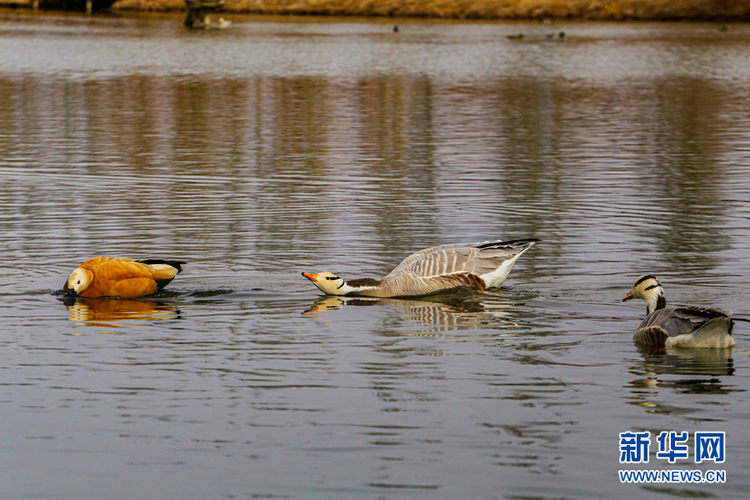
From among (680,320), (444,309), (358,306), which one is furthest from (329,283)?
(680,320)

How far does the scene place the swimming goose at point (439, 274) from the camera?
530 inches

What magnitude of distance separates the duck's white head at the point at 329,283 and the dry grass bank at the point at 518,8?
110 metres

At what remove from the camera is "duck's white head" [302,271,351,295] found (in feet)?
43.9

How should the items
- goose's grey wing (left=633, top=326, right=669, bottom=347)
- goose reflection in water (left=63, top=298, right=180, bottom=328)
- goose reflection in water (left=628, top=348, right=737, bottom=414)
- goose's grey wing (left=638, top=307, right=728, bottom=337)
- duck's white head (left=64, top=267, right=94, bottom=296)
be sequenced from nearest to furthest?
goose reflection in water (left=628, top=348, right=737, bottom=414), goose's grey wing (left=638, top=307, right=728, bottom=337), goose's grey wing (left=633, top=326, right=669, bottom=347), goose reflection in water (left=63, top=298, right=180, bottom=328), duck's white head (left=64, top=267, right=94, bottom=296)

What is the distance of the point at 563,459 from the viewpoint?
8.17 meters

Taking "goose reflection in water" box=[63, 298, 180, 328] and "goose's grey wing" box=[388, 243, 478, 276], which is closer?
"goose reflection in water" box=[63, 298, 180, 328]

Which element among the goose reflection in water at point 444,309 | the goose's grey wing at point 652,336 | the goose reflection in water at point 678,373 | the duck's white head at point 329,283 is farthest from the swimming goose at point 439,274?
the goose reflection in water at point 678,373

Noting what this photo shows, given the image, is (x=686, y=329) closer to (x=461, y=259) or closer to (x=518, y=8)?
(x=461, y=259)

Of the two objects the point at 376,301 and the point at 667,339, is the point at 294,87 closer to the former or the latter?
the point at 376,301

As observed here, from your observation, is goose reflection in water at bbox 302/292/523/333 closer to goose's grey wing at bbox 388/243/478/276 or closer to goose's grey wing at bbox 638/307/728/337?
goose's grey wing at bbox 388/243/478/276

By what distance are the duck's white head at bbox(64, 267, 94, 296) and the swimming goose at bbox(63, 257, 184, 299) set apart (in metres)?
0.03

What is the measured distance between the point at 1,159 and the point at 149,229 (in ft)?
33.9

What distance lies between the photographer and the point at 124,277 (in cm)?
1364

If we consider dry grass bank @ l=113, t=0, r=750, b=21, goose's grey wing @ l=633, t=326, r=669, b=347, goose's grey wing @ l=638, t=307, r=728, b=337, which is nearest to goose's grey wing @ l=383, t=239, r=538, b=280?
goose's grey wing @ l=633, t=326, r=669, b=347
